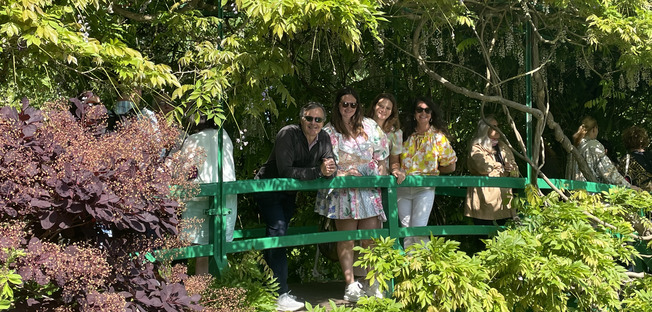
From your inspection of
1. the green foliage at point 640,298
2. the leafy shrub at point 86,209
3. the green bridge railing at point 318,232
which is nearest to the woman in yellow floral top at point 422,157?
the green bridge railing at point 318,232

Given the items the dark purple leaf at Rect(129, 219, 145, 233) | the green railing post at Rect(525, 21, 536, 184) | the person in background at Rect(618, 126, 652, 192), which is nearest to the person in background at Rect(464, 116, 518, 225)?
the green railing post at Rect(525, 21, 536, 184)

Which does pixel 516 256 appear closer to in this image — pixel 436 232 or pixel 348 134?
pixel 436 232

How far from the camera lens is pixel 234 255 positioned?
6973mm

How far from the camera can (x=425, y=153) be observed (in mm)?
6648

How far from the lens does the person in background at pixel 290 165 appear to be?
18.9ft

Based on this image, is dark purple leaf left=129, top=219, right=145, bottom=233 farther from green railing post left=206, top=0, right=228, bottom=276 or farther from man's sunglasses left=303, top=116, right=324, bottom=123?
man's sunglasses left=303, top=116, right=324, bottom=123

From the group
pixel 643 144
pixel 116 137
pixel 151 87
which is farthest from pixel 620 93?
pixel 116 137

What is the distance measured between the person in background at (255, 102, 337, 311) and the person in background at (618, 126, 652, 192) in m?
3.44

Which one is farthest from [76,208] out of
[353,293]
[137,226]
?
[353,293]

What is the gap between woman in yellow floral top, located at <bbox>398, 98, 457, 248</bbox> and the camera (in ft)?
21.4

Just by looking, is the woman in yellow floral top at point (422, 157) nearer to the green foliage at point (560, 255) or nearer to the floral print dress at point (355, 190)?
the floral print dress at point (355, 190)

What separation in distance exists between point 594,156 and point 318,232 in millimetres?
2916

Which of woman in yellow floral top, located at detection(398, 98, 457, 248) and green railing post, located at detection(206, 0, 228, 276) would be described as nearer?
green railing post, located at detection(206, 0, 228, 276)

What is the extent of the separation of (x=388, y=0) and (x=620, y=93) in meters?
3.49
